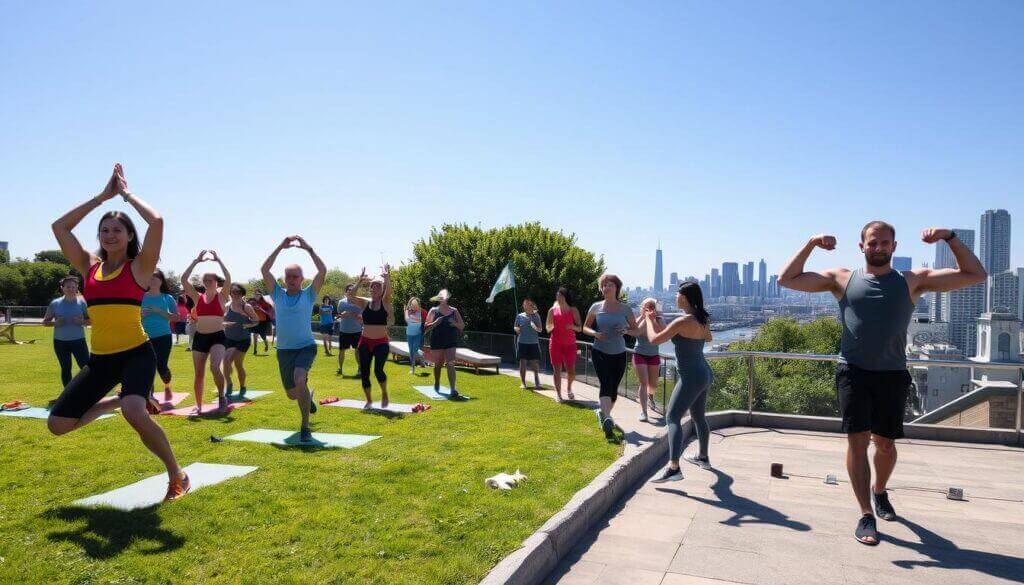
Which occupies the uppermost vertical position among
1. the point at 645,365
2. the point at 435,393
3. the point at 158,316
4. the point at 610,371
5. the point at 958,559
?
the point at 158,316

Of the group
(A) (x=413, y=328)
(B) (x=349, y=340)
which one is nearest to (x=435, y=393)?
(B) (x=349, y=340)

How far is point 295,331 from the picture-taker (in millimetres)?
7023

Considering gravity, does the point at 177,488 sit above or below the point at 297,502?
above

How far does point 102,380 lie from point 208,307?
421cm

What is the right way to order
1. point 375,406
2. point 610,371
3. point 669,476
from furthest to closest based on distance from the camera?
point 375,406 < point 610,371 < point 669,476

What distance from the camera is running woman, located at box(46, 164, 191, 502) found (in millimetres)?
4504

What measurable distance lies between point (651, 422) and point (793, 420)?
72.0 inches

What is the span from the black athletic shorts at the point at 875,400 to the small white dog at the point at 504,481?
2456mm

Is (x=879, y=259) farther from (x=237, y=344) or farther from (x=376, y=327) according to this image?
A: (x=237, y=344)

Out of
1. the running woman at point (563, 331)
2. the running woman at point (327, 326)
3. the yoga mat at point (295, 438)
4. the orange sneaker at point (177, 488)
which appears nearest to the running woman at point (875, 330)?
the yoga mat at point (295, 438)

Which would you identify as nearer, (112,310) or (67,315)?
(112,310)

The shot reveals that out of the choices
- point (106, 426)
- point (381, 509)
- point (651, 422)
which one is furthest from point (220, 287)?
point (651, 422)

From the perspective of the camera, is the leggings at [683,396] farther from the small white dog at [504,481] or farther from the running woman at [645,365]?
the running woman at [645,365]

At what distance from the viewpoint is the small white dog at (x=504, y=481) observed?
5.09 meters
